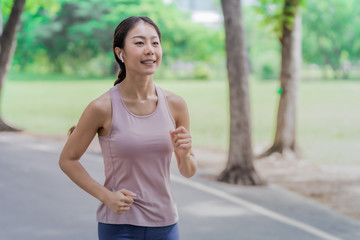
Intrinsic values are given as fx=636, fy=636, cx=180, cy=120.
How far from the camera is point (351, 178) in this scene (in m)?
13.1

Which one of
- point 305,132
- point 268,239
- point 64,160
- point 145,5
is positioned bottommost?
point 305,132

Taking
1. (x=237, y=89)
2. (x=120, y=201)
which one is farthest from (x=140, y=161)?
(x=237, y=89)

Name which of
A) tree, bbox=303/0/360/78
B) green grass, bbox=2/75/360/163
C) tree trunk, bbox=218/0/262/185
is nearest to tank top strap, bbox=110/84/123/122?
tree trunk, bbox=218/0/262/185

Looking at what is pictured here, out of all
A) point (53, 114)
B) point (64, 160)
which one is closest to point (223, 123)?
point (53, 114)

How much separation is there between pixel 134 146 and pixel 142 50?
1.50ft

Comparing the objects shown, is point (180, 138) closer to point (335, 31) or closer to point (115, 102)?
point (115, 102)

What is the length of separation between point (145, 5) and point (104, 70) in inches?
349

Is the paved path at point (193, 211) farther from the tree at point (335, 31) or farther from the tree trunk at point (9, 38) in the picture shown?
the tree at point (335, 31)

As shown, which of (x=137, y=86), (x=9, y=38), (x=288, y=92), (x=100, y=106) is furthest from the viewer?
(x=9, y=38)

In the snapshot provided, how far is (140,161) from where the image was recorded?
3006 mm

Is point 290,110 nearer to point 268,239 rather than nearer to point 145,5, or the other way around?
point 268,239

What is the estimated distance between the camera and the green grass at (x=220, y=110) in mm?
23156

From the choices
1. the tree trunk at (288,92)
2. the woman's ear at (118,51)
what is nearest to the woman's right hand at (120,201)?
the woman's ear at (118,51)

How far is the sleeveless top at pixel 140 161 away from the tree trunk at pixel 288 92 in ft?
39.8
